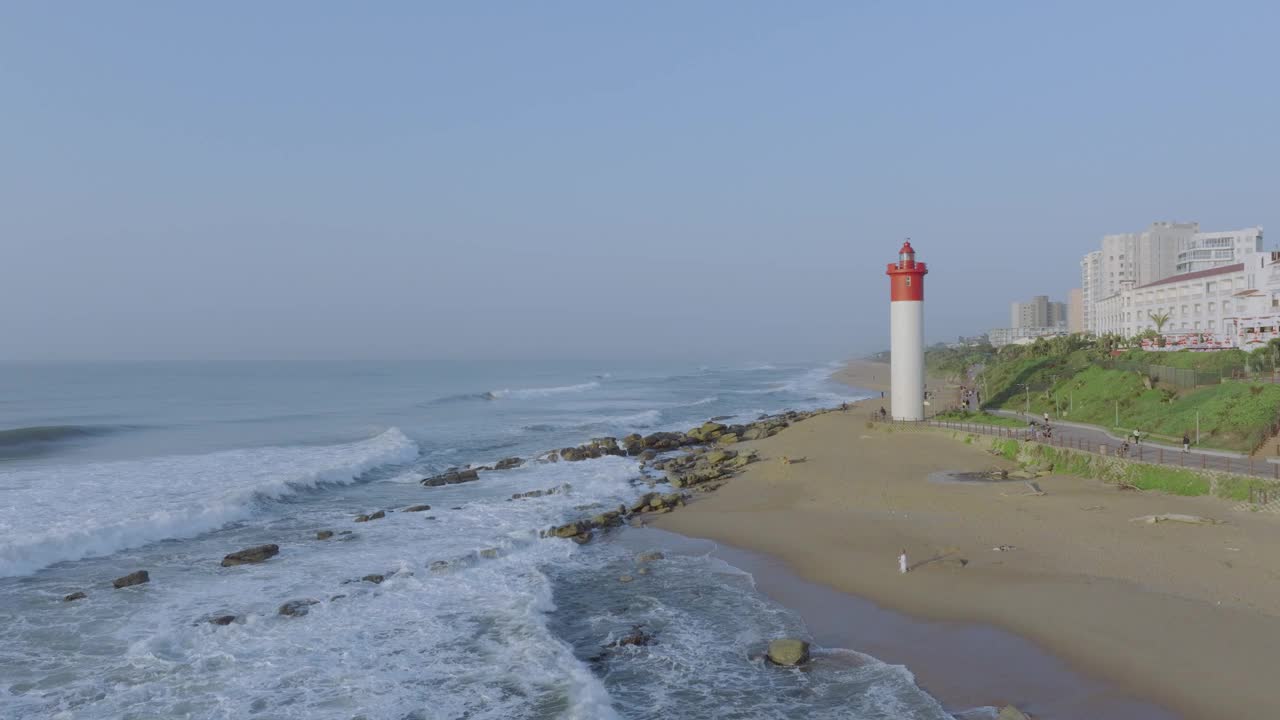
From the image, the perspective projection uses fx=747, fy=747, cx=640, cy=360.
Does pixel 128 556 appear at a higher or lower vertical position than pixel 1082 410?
lower

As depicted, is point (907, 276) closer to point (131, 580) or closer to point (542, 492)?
point (542, 492)

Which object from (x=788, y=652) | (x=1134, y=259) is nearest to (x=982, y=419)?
(x=788, y=652)

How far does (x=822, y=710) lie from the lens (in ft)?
34.2

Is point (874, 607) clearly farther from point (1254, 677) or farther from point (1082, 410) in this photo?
point (1082, 410)

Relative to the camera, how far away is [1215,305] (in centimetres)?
5253

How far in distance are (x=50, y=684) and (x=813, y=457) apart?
23873mm

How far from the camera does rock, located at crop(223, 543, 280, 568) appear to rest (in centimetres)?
1836

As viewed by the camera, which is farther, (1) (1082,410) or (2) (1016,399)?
(2) (1016,399)

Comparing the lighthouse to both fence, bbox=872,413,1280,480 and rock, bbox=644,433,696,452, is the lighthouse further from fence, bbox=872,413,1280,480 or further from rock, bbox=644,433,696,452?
rock, bbox=644,433,696,452

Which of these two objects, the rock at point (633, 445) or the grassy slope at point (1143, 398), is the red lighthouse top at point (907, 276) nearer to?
the grassy slope at point (1143, 398)

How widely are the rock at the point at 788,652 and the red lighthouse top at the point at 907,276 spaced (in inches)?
931

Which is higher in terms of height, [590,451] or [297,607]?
[590,451]

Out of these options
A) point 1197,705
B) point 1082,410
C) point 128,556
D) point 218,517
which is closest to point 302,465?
point 218,517

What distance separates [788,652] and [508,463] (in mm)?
21932
